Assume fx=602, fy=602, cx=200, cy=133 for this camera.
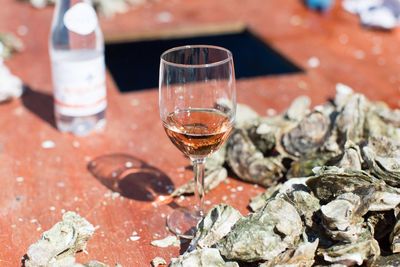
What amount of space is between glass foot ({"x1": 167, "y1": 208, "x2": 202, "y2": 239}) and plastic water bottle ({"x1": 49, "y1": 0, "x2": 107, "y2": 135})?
38cm

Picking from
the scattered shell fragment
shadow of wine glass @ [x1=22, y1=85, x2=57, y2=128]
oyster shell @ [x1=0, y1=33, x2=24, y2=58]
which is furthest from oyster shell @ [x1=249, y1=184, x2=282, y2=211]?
oyster shell @ [x1=0, y1=33, x2=24, y2=58]

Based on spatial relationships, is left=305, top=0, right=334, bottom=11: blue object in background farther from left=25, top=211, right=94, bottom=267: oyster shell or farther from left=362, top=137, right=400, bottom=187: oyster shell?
left=25, top=211, right=94, bottom=267: oyster shell

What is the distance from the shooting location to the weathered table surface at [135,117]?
1.08 m

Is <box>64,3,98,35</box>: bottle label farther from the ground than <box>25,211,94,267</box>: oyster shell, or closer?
farther from the ground

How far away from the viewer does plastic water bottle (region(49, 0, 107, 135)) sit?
133 cm

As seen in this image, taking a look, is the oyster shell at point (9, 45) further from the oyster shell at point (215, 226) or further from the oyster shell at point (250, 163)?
the oyster shell at point (215, 226)

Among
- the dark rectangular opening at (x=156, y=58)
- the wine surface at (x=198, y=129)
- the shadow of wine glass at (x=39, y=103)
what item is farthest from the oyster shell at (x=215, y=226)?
the dark rectangular opening at (x=156, y=58)

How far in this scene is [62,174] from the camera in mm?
1242

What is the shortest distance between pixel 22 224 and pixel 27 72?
0.74m

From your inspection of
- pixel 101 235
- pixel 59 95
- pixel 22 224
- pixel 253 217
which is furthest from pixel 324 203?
pixel 59 95

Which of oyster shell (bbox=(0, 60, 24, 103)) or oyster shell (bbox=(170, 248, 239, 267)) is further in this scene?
oyster shell (bbox=(0, 60, 24, 103))

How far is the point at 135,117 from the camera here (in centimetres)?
149

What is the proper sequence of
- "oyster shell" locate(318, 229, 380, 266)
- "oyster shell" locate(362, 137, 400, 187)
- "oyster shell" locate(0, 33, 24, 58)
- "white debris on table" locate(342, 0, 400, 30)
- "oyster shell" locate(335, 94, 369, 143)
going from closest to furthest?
"oyster shell" locate(318, 229, 380, 266)
"oyster shell" locate(362, 137, 400, 187)
"oyster shell" locate(335, 94, 369, 143)
"oyster shell" locate(0, 33, 24, 58)
"white debris on table" locate(342, 0, 400, 30)

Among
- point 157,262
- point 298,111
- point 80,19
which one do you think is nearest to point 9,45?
point 80,19
